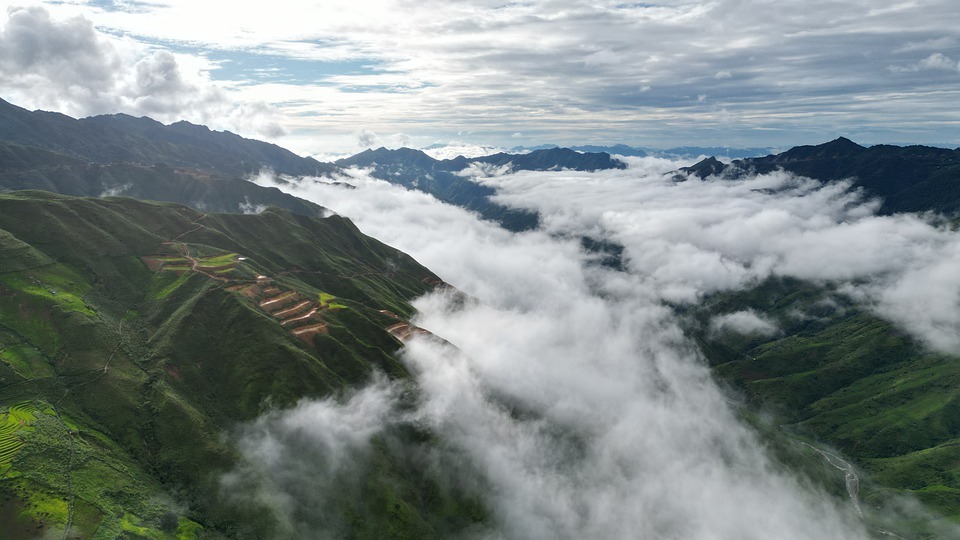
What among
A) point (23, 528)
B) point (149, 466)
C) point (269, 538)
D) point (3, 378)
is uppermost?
point (3, 378)

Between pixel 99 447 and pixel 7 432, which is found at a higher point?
pixel 7 432

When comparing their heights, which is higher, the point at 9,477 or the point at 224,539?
the point at 9,477

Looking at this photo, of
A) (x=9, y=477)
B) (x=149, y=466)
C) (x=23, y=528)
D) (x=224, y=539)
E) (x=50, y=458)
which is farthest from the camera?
(x=149, y=466)

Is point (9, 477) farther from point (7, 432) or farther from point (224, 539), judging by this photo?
point (224, 539)

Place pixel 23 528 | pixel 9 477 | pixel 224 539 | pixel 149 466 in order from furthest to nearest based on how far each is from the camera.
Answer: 1. pixel 149 466
2. pixel 224 539
3. pixel 9 477
4. pixel 23 528

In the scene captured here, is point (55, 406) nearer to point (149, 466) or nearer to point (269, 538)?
point (149, 466)

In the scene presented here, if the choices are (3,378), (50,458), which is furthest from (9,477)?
(3,378)

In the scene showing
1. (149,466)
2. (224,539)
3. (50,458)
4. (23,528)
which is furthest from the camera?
(149,466)

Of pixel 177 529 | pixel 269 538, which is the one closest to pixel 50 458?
pixel 177 529

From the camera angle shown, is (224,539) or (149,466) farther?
(149,466)
